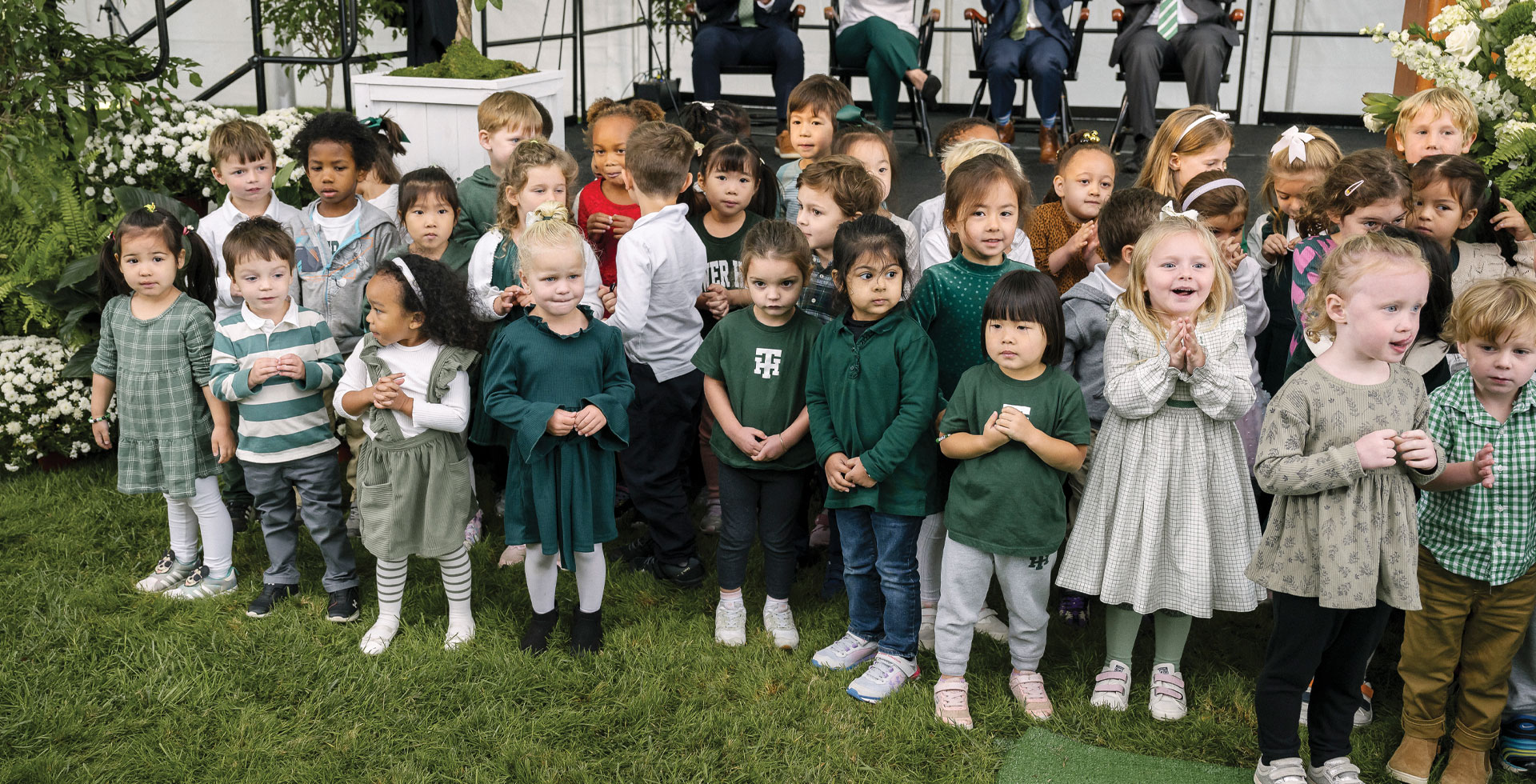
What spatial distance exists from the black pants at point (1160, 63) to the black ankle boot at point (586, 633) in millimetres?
4689

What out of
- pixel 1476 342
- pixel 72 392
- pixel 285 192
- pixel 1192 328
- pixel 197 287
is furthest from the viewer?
pixel 285 192

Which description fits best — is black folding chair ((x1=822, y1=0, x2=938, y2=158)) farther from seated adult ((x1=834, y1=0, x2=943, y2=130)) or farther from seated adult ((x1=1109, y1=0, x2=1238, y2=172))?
seated adult ((x1=1109, y1=0, x2=1238, y2=172))

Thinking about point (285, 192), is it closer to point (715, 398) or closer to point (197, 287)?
point (197, 287)

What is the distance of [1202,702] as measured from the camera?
10.0 feet

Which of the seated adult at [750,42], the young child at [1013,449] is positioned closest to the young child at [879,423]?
the young child at [1013,449]

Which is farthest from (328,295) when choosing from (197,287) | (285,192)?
(285,192)

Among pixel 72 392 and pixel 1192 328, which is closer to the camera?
pixel 1192 328

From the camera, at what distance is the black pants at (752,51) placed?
7.15m

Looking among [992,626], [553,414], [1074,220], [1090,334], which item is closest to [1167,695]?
[992,626]

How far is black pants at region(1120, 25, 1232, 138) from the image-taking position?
6.63 m

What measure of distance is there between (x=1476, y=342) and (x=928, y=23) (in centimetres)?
542

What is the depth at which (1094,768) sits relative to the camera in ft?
9.10

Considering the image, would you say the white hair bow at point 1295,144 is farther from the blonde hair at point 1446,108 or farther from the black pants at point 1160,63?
the black pants at point 1160,63

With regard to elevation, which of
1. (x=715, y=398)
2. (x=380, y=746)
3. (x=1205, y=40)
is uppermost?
(x=1205, y=40)
